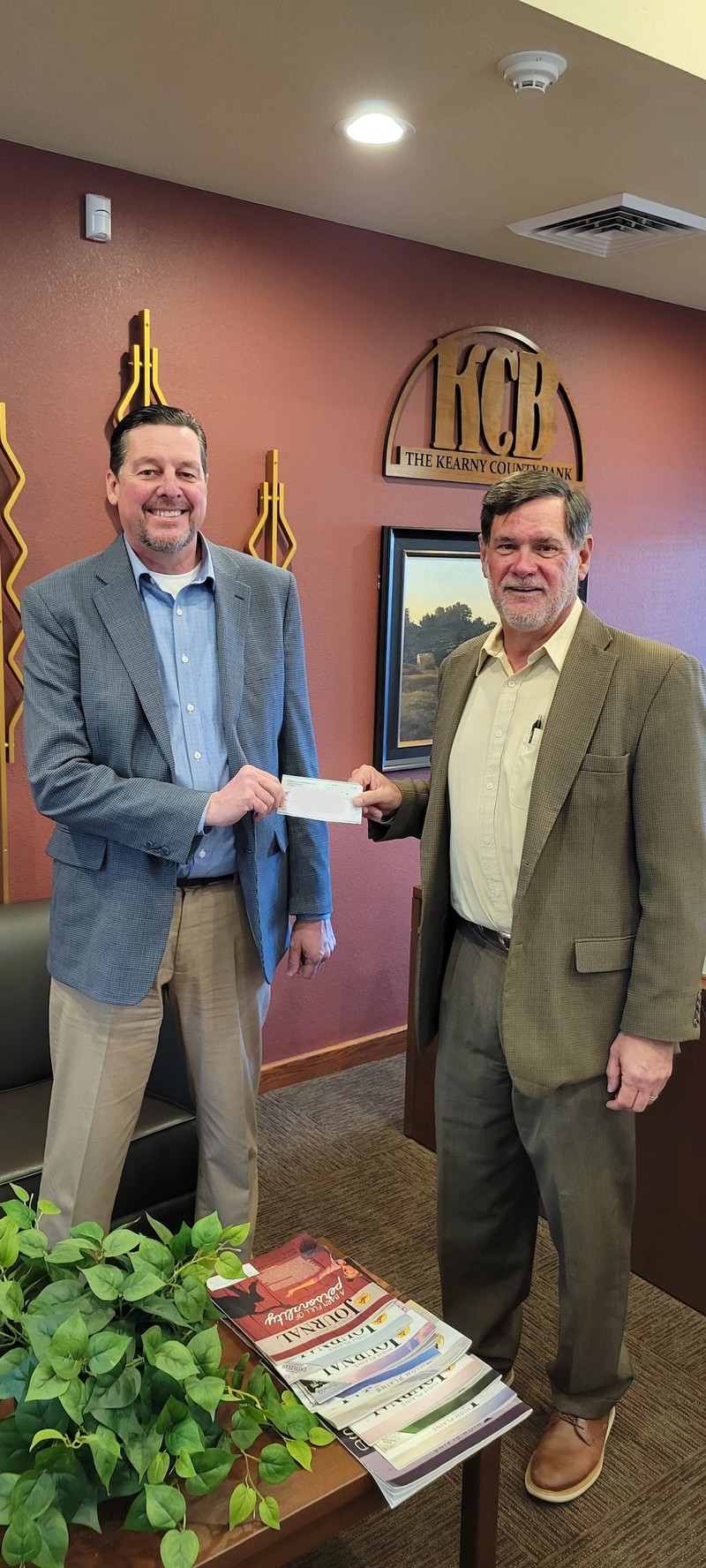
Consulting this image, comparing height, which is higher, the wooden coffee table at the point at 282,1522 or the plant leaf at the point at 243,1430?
the plant leaf at the point at 243,1430

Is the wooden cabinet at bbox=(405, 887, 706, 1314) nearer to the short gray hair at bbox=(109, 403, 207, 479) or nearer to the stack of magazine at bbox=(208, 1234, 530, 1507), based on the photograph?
the stack of magazine at bbox=(208, 1234, 530, 1507)

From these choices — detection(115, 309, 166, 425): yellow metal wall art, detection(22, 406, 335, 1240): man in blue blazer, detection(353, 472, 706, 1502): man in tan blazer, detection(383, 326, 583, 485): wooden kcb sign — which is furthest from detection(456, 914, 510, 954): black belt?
detection(383, 326, 583, 485): wooden kcb sign

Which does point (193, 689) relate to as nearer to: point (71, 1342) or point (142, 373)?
point (71, 1342)

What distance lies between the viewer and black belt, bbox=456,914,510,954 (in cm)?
194

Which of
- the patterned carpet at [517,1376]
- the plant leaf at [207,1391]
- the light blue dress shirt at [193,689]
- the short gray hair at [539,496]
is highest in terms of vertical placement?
the short gray hair at [539,496]

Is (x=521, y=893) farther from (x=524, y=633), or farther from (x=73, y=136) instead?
(x=73, y=136)

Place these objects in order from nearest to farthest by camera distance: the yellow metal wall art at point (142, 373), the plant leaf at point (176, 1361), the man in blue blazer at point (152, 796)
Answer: the plant leaf at point (176, 1361) < the man in blue blazer at point (152, 796) < the yellow metal wall art at point (142, 373)

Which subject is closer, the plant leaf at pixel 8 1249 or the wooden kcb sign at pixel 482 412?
the plant leaf at pixel 8 1249

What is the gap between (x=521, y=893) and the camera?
182 cm

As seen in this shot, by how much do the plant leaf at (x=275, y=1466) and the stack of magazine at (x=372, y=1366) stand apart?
0.45 ft

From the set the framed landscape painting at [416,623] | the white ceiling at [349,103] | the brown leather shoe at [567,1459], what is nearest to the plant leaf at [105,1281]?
the brown leather shoe at [567,1459]

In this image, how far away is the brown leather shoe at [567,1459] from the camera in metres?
2.00

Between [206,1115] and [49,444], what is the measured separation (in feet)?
5.75

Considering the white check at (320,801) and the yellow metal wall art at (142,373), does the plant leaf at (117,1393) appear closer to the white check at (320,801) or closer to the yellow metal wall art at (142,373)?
the white check at (320,801)
